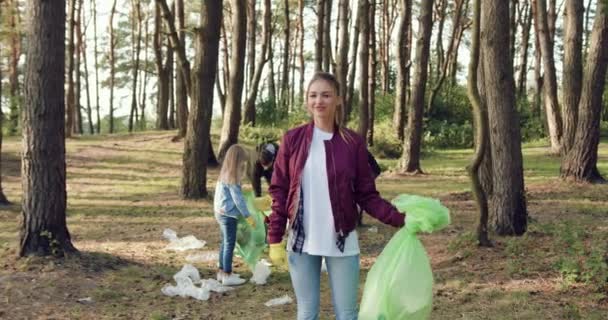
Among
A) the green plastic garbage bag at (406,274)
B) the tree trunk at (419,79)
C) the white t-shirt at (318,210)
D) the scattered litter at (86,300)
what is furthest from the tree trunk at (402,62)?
the white t-shirt at (318,210)

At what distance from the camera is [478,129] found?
700 cm

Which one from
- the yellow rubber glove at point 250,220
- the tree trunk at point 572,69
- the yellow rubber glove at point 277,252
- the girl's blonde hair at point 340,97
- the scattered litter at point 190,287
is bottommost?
the scattered litter at point 190,287

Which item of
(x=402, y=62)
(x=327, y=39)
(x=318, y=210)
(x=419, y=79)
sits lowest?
(x=318, y=210)

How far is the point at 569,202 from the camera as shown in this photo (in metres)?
10.5

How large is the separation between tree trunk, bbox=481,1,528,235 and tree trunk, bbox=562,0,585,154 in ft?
18.4

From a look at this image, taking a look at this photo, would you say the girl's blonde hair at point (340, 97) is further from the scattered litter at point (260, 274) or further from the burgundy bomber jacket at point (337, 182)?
the scattered litter at point (260, 274)

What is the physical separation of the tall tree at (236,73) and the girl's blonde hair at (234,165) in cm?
906

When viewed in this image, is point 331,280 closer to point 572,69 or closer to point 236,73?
point 572,69

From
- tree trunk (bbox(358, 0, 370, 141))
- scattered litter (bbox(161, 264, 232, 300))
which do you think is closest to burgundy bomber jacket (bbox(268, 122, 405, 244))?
scattered litter (bbox(161, 264, 232, 300))

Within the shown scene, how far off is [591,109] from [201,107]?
7274 mm

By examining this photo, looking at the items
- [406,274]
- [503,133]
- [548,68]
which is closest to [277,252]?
[406,274]

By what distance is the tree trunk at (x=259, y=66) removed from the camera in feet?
63.8

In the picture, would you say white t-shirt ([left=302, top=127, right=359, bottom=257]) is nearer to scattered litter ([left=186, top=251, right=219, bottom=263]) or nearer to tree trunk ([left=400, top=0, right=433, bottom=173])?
scattered litter ([left=186, top=251, right=219, bottom=263])

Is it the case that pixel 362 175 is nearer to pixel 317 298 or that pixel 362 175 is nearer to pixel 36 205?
pixel 317 298
